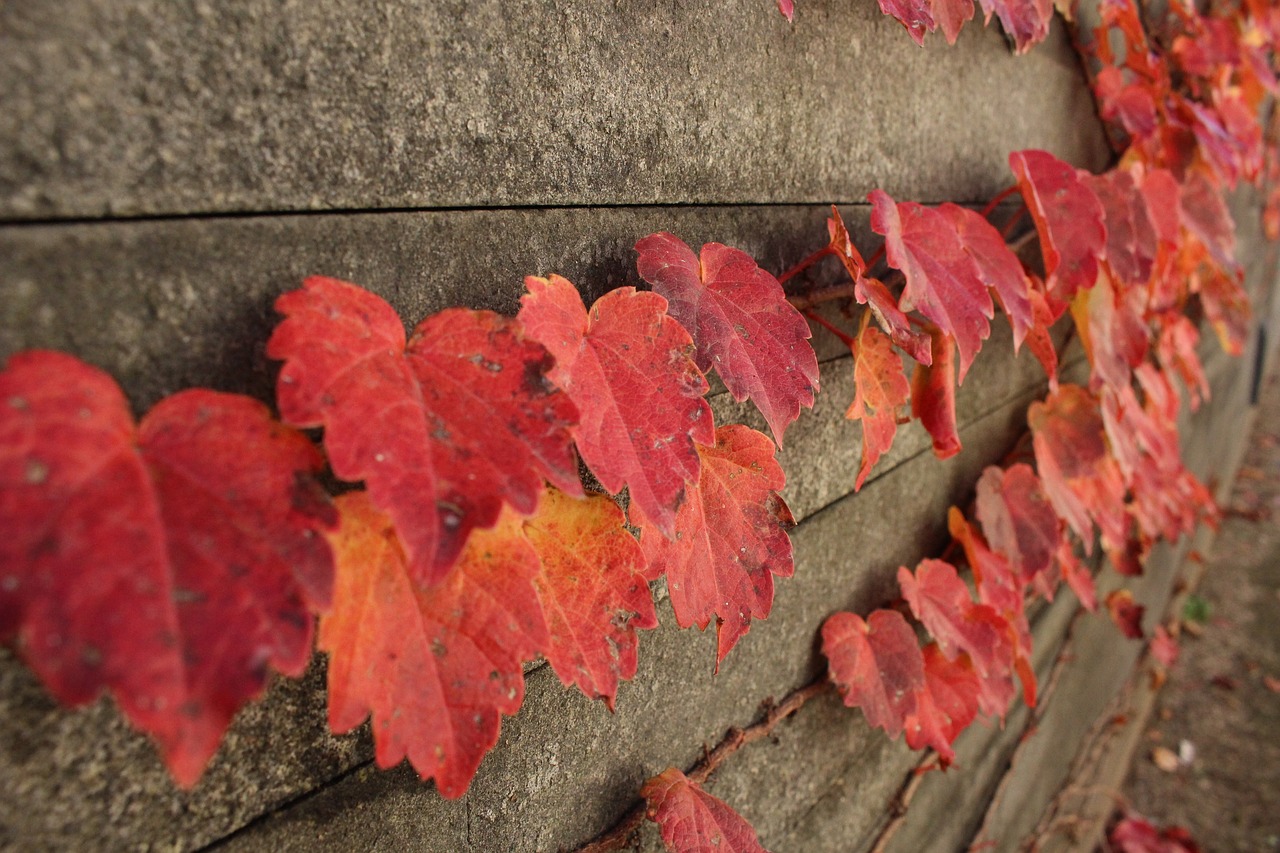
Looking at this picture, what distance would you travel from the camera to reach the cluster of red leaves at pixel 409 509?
34 cm

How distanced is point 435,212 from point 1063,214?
898 mm

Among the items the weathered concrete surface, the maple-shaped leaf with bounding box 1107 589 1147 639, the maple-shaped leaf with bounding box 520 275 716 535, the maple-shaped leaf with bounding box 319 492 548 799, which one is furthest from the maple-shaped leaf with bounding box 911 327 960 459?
the maple-shaped leaf with bounding box 1107 589 1147 639

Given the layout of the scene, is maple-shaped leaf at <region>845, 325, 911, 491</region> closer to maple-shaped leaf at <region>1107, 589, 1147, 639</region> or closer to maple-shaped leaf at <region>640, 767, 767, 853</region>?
maple-shaped leaf at <region>640, 767, 767, 853</region>

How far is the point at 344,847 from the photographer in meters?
0.60

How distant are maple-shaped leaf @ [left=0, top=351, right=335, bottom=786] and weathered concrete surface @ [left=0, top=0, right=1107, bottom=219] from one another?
12 cm

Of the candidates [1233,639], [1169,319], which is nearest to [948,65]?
[1169,319]

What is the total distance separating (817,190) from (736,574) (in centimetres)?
48

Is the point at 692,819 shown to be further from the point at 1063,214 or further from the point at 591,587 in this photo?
the point at 1063,214

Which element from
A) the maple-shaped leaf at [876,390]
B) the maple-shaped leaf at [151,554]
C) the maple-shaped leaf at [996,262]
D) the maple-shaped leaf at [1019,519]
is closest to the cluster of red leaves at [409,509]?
the maple-shaped leaf at [151,554]

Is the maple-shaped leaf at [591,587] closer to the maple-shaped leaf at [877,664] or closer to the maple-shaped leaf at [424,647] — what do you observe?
the maple-shaped leaf at [424,647]

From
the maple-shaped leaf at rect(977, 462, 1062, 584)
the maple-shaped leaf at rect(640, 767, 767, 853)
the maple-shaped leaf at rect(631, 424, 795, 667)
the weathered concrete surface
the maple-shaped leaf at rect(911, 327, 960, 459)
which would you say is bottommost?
the maple-shaped leaf at rect(640, 767, 767, 853)

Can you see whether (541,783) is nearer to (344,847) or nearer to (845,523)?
(344,847)

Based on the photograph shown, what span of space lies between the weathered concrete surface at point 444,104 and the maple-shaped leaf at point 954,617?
623mm

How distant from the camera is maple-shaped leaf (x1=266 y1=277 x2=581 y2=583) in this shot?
42cm
